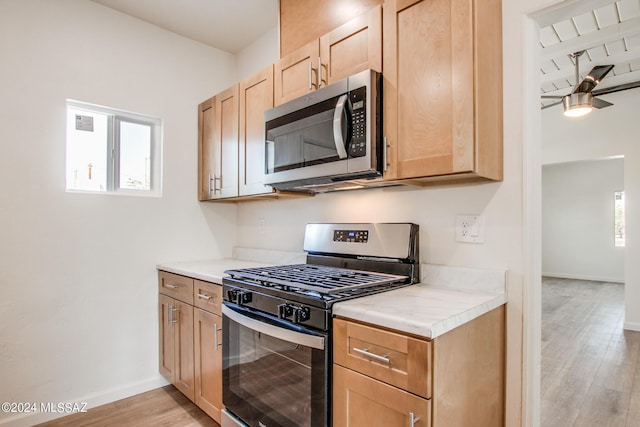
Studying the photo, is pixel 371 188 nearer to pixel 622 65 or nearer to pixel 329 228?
pixel 329 228

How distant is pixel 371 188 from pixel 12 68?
227 cm

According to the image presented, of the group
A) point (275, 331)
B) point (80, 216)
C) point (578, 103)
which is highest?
point (578, 103)

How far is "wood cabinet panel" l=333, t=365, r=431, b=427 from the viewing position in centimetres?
100

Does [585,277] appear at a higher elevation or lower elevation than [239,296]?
lower

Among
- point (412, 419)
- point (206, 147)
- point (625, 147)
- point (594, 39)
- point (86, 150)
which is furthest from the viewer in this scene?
point (625, 147)

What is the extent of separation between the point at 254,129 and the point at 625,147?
4502mm

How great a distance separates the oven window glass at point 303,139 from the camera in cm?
165

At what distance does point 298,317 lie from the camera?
1336mm

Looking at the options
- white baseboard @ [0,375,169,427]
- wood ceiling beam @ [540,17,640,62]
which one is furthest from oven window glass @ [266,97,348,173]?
wood ceiling beam @ [540,17,640,62]

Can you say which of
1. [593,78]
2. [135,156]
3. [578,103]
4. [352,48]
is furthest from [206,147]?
[593,78]

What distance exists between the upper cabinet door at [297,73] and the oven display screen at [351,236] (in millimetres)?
800

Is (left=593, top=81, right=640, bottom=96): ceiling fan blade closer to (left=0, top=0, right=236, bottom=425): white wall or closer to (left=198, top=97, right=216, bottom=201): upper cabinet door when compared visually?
(left=198, top=97, right=216, bottom=201): upper cabinet door

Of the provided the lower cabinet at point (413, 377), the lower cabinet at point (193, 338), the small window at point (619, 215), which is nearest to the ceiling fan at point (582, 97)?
the lower cabinet at point (413, 377)

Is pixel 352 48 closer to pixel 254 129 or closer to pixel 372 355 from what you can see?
pixel 254 129
